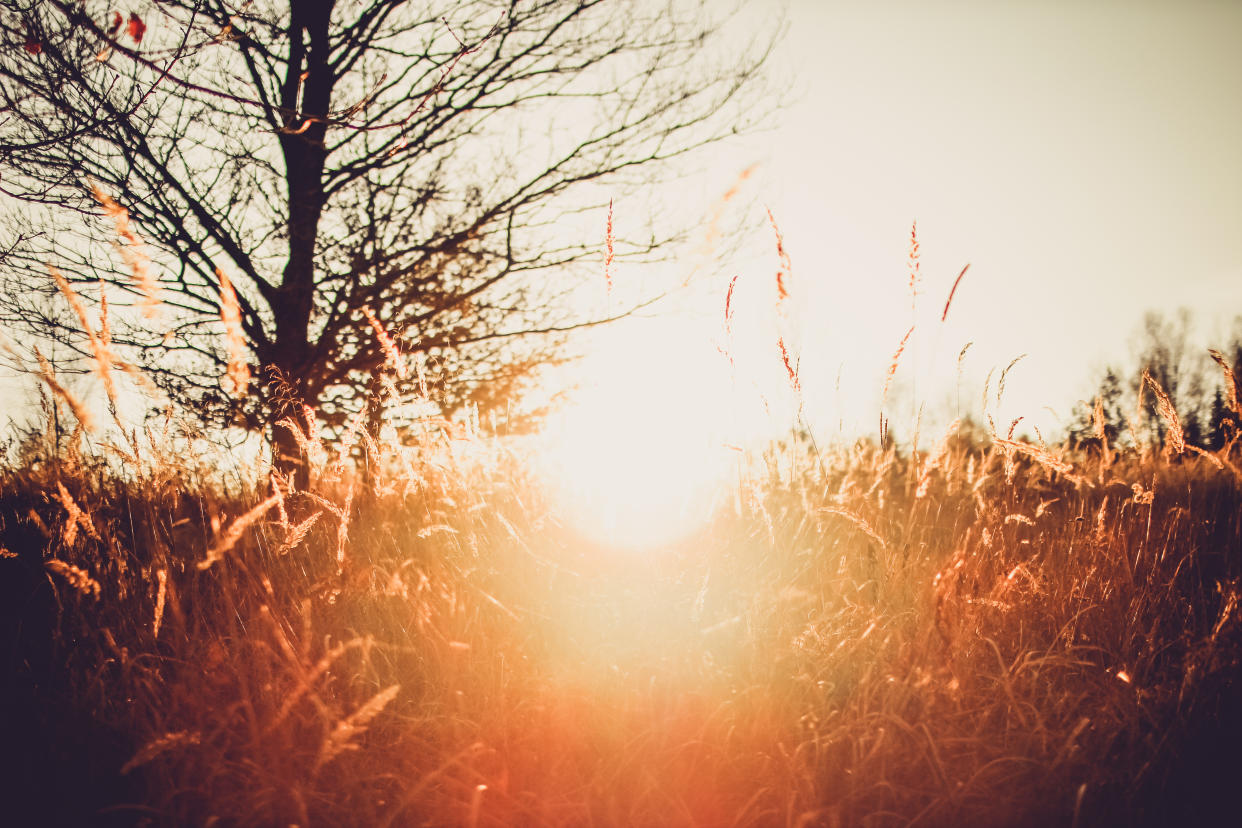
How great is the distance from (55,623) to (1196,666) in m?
3.38

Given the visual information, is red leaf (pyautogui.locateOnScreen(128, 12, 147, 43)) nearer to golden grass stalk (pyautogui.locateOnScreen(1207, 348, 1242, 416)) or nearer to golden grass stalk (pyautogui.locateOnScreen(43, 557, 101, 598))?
golden grass stalk (pyautogui.locateOnScreen(43, 557, 101, 598))

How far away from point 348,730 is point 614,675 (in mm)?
687

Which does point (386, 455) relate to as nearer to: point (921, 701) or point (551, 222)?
point (921, 701)

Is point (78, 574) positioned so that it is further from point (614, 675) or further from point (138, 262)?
point (614, 675)

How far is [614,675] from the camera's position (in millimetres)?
1718

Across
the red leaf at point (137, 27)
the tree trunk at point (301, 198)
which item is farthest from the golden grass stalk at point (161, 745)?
the tree trunk at point (301, 198)

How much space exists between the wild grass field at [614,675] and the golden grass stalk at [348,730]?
→ 1cm

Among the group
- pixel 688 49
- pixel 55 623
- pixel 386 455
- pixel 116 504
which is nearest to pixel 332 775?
pixel 55 623

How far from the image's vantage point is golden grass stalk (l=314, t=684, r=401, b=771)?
4.22 ft

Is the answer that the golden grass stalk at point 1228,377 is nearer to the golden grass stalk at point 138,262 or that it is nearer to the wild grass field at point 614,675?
the wild grass field at point 614,675

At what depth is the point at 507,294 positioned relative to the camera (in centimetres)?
490

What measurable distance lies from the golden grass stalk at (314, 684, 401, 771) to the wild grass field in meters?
0.01

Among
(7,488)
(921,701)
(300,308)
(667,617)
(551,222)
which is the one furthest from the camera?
(551,222)

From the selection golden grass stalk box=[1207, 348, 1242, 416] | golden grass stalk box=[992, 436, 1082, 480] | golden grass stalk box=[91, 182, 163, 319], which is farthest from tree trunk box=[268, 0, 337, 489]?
golden grass stalk box=[1207, 348, 1242, 416]
